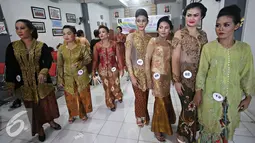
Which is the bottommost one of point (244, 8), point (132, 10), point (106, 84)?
point (106, 84)

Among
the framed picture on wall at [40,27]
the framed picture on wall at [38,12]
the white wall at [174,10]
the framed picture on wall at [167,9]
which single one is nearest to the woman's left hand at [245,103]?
the framed picture on wall at [40,27]

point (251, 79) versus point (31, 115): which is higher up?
point (251, 79)

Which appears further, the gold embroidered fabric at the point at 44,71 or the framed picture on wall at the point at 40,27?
the framed picture on wall at the point at 40,27

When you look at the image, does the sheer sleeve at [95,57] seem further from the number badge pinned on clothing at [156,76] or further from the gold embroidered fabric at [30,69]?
the number badge pinned on clothing at [156,76]

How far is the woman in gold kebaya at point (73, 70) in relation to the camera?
1909mm

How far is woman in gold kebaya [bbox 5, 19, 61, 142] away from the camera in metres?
1.58

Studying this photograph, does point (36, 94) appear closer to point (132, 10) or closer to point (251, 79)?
point (251, 79)

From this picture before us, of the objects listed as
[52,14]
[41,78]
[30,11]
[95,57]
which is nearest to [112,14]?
[52,14]

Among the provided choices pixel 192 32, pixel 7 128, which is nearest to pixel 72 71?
pixel 7 128

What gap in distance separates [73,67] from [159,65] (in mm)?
1160

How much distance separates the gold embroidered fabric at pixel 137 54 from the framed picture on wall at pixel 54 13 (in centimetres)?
443

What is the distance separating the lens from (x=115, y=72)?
245 cm

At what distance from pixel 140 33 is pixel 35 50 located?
1.23 metres

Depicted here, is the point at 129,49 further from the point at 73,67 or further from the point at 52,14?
the point at 52,14
